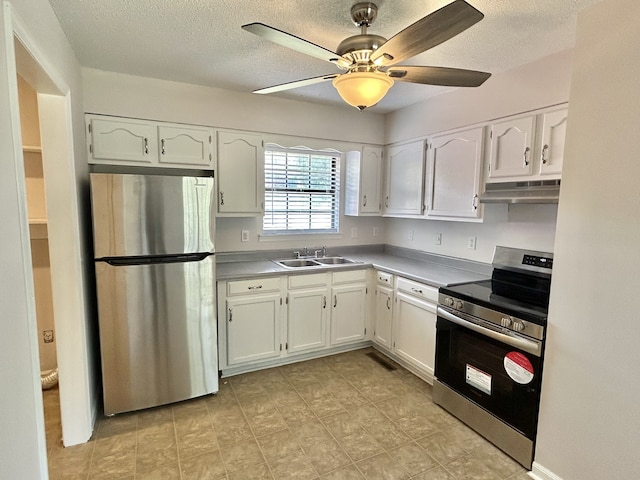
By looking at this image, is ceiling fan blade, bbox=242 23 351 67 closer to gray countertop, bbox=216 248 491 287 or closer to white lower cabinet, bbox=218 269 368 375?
gray countertop, bbox=216 248 491 287

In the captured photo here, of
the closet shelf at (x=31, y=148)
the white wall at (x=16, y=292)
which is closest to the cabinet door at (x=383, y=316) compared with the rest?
the white wall at (x=16, y=292)

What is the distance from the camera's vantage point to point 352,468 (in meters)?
1.98

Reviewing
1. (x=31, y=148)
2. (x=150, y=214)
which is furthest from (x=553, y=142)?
(x=31, y=148)

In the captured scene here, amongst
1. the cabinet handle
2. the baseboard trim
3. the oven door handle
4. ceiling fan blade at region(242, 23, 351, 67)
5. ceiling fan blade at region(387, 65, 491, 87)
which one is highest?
ceiling fan blade at region(242, 23, 351, 67)

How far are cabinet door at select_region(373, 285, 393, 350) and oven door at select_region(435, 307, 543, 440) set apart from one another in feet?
2.28

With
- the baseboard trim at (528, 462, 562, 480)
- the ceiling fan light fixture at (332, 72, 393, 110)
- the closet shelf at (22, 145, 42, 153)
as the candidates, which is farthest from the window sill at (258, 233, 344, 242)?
the baseboard trim at (528, 462, 562, 480)

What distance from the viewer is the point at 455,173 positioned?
2855 mm

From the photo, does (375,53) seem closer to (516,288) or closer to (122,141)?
(516,288)

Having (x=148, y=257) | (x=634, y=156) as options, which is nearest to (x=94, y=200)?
(x=148, y=257)

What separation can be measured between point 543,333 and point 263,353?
2.11 m

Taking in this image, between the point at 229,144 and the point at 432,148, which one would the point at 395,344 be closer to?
the point at 432,148

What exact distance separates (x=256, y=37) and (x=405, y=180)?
1.96 m

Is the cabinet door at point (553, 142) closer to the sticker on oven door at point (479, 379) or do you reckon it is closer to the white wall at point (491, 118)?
the white wall at point (491, 118)

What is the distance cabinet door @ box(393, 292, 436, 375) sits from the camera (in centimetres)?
276
